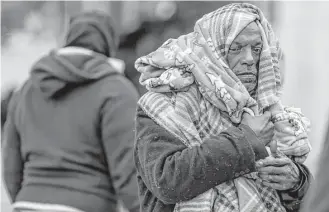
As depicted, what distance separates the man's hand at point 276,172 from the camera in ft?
7.20

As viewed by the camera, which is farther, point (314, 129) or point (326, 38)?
point (326, 38)

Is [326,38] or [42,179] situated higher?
[42,179]

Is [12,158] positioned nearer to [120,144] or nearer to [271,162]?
[120,144]

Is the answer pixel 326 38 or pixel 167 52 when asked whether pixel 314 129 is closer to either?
pixel 326 38

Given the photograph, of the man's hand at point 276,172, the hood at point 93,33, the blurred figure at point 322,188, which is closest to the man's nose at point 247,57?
the man's hand at point 276,172

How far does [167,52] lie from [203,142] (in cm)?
34

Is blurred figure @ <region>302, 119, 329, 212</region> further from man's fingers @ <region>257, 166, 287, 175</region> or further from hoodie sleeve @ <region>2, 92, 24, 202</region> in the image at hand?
hoodie sleeve @ <region>2, 92, 24, 202</region>

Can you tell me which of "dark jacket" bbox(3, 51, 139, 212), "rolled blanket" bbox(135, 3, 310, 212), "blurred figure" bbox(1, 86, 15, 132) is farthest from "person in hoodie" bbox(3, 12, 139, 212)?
"blurred figure" bbox(1, 86, 15, 132)

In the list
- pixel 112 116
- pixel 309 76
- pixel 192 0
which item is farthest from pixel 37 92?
pixel 309 76

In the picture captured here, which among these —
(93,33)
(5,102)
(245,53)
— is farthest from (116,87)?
(5,102)

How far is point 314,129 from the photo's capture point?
19.1 ft

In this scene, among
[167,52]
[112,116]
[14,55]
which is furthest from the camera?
[14,55]

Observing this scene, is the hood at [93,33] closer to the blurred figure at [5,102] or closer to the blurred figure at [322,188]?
the blurred figure at [5,102]

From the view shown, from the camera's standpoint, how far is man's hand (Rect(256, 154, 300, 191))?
2.20 m
